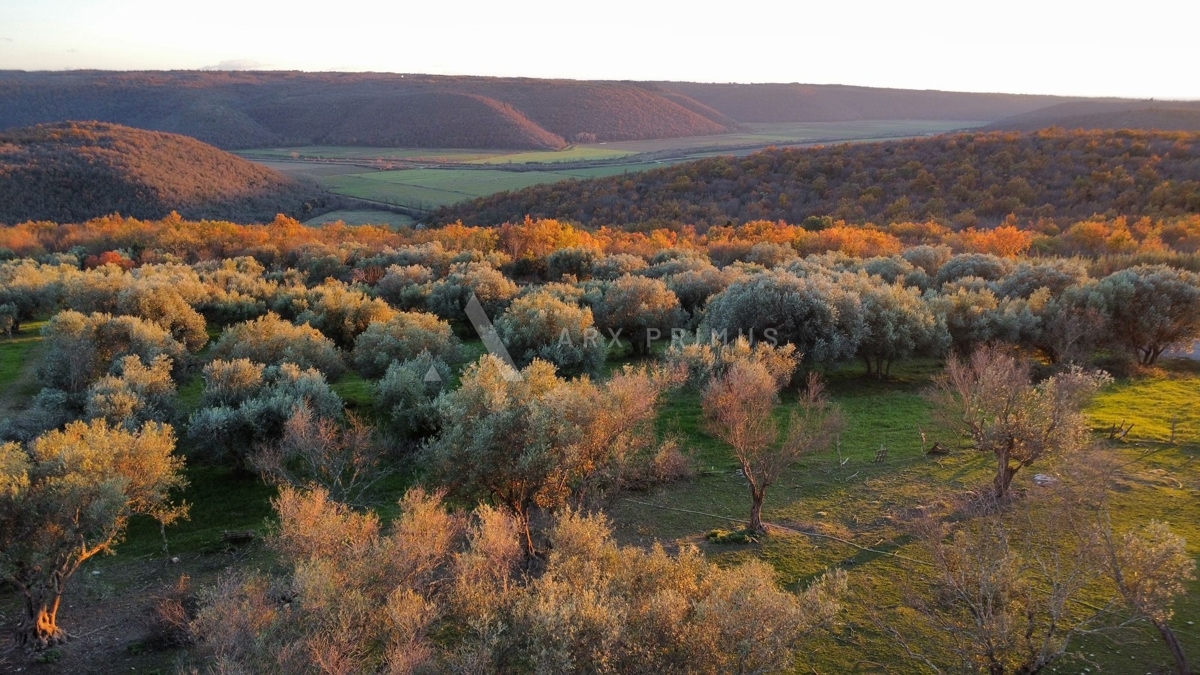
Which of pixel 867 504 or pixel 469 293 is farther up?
pixel 469 293

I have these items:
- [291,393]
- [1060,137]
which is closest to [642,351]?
[291,393]

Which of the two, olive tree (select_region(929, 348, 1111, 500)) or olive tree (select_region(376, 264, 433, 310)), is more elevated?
olive tree (select_region(929, 348, 1111, 500))

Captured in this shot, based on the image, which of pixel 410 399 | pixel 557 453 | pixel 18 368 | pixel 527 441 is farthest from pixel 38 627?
pixel 18 368

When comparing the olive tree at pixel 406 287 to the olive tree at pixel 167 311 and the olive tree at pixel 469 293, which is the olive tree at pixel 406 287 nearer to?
the olive tree at pixel 469 293

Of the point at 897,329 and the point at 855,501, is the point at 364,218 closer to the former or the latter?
the point at 897,329

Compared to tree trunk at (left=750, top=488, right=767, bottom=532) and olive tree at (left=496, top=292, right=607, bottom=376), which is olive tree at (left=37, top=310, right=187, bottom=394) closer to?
olive tree at (left=496, top=292, right=607, bottom=376)

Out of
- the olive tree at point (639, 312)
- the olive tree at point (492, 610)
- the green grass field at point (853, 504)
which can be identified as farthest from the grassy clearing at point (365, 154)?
the olive tree at point (492, 610)

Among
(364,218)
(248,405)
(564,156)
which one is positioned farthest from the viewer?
(564,156)

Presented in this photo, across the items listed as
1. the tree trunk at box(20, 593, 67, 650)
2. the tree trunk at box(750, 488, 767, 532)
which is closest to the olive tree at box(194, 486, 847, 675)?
the tree trunk at box(20, 593, 67, 650)
